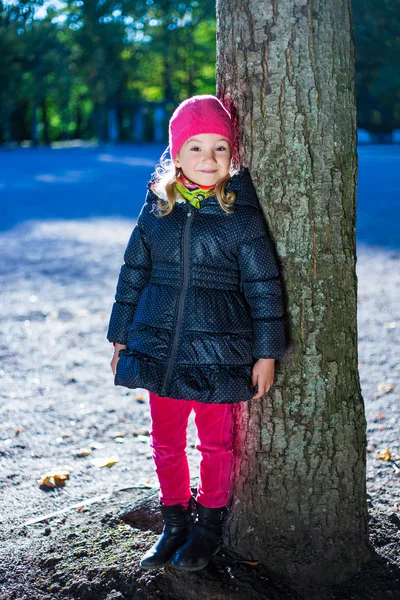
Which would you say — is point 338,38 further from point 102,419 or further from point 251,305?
point 102,419

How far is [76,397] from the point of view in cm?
501

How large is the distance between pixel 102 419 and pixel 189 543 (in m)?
2.09

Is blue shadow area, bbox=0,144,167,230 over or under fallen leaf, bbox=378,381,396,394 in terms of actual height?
over

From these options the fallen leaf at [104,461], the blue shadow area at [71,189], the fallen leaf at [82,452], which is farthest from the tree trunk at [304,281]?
the blue shadow area at [71,189]

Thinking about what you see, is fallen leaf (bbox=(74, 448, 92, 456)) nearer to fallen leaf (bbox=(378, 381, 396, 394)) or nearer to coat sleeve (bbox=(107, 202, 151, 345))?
coat sleeve (bbox=(107, 202, 151, 345))

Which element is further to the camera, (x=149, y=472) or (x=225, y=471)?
(x=149, y=472)

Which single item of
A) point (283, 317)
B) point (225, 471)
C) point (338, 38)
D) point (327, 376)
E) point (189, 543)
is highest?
point (338, 38)

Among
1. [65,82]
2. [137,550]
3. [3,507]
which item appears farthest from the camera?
[65,82]

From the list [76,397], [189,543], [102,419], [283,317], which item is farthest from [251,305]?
[76,397]

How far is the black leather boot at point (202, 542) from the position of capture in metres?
2.58

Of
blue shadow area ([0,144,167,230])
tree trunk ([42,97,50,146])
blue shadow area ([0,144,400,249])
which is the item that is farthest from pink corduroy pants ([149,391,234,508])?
tree trunk ([42,97,50,146])

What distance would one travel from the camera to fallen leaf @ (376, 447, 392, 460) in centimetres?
396

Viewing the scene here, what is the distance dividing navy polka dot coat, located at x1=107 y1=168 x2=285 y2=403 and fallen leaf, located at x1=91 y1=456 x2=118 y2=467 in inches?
59.7

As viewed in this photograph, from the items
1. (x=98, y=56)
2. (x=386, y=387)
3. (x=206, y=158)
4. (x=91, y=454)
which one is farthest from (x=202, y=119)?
(x=98, y=56)
